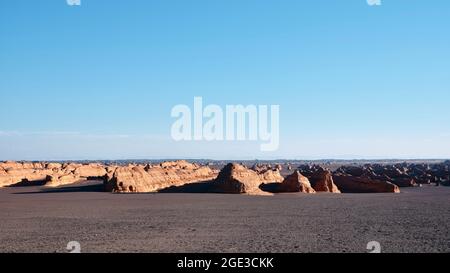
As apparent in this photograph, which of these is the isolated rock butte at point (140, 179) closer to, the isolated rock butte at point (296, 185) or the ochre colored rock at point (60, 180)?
the ochre colored rock at point (60, 180)

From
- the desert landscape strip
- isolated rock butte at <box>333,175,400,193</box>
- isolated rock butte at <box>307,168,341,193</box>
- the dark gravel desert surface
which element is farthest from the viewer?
isolated rock butte at <box>333,175,400,193</box>

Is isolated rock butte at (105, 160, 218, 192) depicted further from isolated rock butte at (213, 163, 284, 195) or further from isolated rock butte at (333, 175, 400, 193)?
isolated rock butte at (333, 175, 400, 193)

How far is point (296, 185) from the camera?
49438 mm

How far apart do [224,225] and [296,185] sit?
83.0 feet

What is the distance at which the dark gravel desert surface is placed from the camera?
63.6 feet

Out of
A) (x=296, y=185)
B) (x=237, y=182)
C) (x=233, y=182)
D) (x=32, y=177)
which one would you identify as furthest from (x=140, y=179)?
(x=32, y=177)

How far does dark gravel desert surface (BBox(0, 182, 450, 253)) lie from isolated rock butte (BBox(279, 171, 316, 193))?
8.83 meters

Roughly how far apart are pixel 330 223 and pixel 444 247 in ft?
24.9

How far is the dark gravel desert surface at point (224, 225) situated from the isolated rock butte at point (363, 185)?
12.7 m

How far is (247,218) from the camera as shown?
2811cm

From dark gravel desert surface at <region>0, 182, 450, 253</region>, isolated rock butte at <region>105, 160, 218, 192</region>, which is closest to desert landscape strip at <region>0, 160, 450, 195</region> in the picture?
isolated rock butte at <region>105, 160, 218, 192</region>

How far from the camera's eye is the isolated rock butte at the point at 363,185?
52656 mm
